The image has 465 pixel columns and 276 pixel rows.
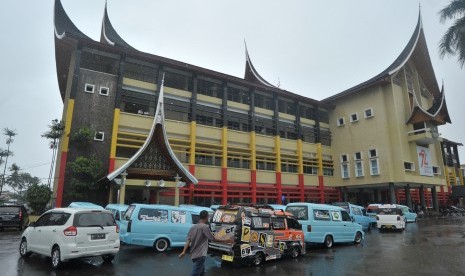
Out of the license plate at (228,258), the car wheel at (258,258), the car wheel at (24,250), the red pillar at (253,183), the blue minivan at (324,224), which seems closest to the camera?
the license plate at (228,258)

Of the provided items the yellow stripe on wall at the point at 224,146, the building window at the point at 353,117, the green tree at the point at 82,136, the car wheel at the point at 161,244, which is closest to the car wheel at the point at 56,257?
the car wheel at the point at 161,244

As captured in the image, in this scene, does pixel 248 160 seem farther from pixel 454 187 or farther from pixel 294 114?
pixel 454 187

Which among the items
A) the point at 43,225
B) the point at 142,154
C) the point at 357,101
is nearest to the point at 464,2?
the point at 357,101

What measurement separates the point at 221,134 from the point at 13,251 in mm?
19980

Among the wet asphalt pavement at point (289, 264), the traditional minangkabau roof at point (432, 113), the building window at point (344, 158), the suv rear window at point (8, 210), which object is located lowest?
the wet asphalt pavement at point (289, 264)

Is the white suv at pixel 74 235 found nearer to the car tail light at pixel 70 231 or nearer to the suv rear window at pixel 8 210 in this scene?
the car tail light at pixel 70 231

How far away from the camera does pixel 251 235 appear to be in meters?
9.62

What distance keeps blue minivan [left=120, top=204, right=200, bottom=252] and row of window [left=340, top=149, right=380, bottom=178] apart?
27.1 m

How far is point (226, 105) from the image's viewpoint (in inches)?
1211

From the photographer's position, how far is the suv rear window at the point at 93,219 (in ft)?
29.4

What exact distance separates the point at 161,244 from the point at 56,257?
4114 mm

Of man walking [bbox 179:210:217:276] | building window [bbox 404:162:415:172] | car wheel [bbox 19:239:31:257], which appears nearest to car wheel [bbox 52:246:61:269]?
car wheel [bbox 19:239:31:257]

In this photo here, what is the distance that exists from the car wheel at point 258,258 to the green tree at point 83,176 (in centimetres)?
1554

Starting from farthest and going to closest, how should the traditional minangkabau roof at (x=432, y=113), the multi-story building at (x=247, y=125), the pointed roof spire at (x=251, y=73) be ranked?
the pointed roof spire at (x=251, y=73), the traditional minangkabau roof at (x=432, y=113), the multi-story building at (x=247, y=125)
